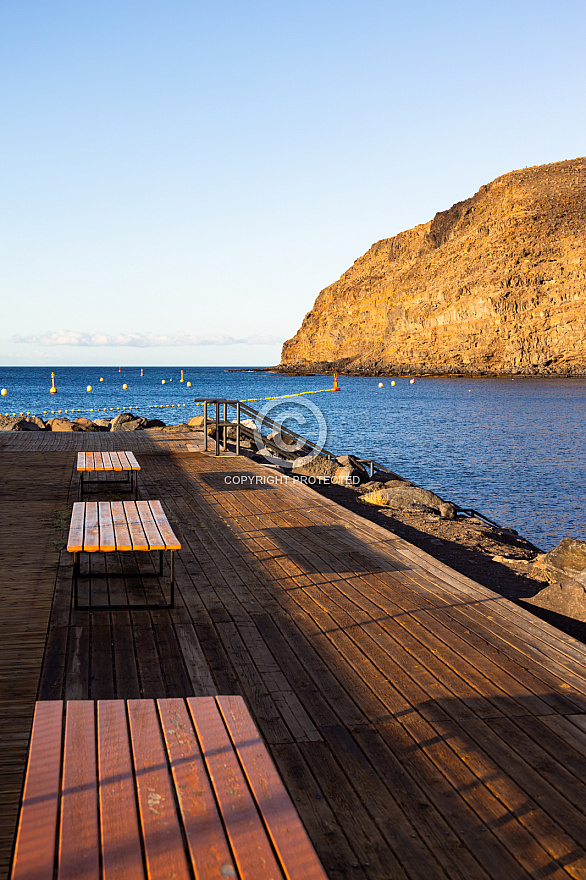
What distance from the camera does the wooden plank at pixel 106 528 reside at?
520 centimetres

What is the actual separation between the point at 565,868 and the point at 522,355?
336ft

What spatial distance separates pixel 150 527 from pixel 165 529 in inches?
6.8

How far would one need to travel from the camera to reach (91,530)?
227 inches

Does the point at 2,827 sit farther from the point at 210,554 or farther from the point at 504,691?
the point at 210,554

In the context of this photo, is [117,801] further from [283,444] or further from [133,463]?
[283,444]

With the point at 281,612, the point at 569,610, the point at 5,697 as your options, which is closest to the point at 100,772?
the point at 5,697

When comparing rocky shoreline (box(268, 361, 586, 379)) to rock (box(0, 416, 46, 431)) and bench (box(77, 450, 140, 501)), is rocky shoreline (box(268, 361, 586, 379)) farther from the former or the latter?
bench (box(77, 450, 140, 501))

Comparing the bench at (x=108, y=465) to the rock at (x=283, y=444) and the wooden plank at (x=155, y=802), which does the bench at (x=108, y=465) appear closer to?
the wooden plank at (x=155, y=802)

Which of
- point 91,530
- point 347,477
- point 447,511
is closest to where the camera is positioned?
point 91,530

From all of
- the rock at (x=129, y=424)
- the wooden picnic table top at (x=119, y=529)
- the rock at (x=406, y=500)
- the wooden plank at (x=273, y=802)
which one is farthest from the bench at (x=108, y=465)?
the rock at (x=129, y=424)

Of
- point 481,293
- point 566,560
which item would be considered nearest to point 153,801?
point 566,560

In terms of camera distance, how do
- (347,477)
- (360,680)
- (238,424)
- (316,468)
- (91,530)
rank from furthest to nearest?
1. (316,468)
2. (347,477)
3. (238,424)
4. (91,530)
5. (360,680)

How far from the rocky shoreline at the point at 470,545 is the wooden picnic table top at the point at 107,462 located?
152 inches

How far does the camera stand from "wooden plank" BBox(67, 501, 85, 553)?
5.14 metres
